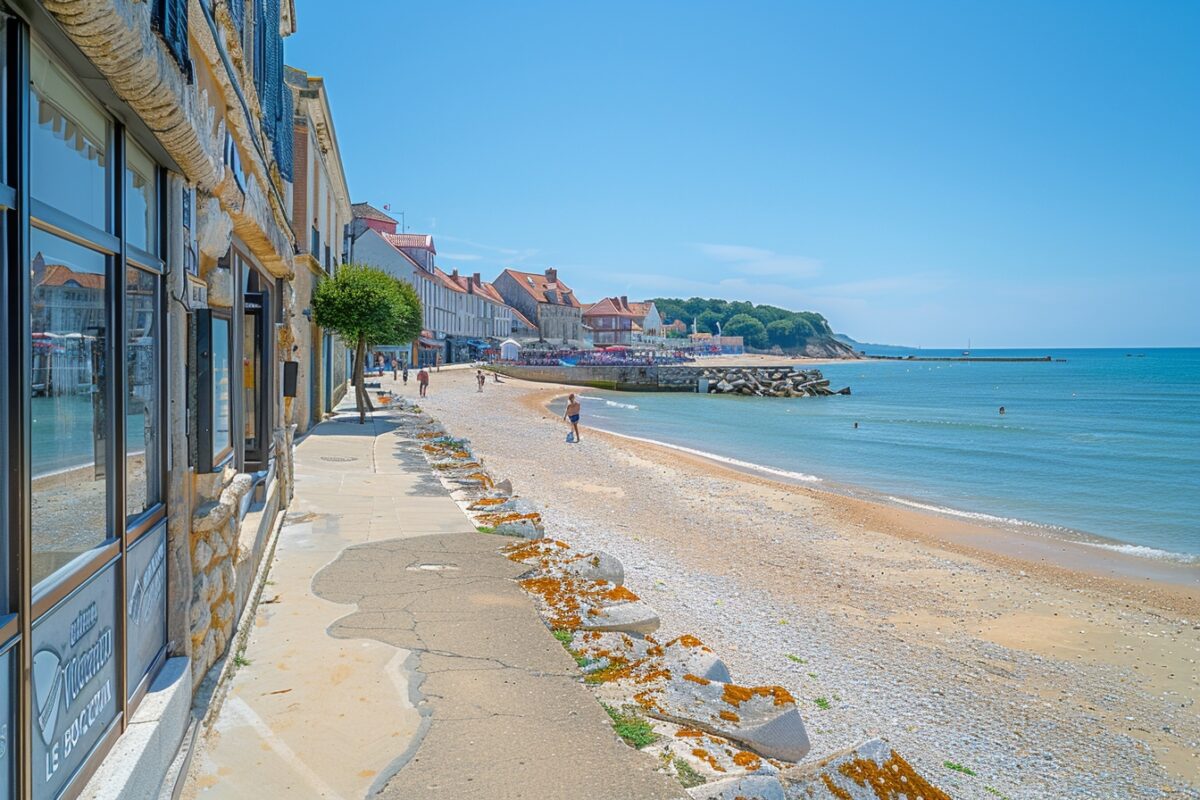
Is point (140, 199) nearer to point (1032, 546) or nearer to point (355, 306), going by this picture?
point (1032, 546)

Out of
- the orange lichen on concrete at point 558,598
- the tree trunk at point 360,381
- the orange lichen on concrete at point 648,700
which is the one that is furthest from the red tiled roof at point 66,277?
the tree trunk at point 360,381

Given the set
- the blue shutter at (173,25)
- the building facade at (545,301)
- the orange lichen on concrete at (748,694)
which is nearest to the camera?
the blue shutter at (173,25)

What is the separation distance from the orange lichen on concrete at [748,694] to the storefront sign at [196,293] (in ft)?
12.7

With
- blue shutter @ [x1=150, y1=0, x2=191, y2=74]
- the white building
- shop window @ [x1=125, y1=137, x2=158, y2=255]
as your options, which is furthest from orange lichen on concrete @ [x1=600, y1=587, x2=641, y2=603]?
the white building

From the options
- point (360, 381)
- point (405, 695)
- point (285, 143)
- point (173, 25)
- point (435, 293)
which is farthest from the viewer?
point (435, 293)

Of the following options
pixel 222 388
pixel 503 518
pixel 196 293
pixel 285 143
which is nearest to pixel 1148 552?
pixel 503 518

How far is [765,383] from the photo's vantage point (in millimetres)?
77312

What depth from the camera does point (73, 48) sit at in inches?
102

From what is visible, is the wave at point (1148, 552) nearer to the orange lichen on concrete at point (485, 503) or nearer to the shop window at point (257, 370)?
the orange lichen on concrete at point (485, 503)

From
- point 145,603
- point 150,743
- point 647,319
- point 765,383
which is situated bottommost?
point 765,383

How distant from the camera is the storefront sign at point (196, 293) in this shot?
4.38 metres

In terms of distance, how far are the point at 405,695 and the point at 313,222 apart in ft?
60.2

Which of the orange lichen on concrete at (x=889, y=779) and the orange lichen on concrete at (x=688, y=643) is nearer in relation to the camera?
the orange lichen on concrete at (x=889, y=779)

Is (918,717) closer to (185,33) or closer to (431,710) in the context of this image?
(431,710)
